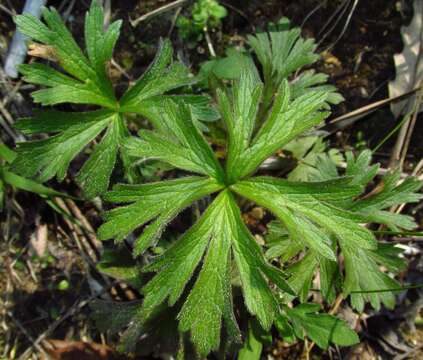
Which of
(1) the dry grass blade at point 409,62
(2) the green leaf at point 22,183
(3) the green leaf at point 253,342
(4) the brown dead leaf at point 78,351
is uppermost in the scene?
(1) the dry grass blade at point 409,62

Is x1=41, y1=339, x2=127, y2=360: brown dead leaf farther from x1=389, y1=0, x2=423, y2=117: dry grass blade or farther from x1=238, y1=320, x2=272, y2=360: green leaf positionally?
x1=389, y1=0, x2=423, y2=117: dry grass blade

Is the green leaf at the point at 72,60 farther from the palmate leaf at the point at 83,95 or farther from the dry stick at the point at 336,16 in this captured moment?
the dry stick at the point at 336,16

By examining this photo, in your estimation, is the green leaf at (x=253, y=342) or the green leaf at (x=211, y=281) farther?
the green leaf at (x=253, y=342)

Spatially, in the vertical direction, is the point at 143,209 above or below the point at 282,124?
below

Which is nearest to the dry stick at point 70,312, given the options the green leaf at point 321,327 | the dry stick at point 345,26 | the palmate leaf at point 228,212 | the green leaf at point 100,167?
the green leaf at point 100,167

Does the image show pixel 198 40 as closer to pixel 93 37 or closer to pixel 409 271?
pixel 93 37

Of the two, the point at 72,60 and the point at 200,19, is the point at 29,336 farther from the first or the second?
the point at 200,19

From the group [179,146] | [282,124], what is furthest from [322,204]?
[179,146]
